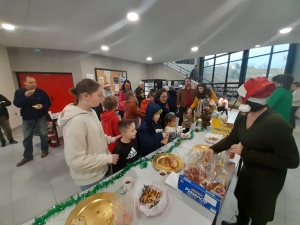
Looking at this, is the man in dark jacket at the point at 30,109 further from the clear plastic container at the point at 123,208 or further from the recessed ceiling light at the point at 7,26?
the clear plastic container at the point at 123,208

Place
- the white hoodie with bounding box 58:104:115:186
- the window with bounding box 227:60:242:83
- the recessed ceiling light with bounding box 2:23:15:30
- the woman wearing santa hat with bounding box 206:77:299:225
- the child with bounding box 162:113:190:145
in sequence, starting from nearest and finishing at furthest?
the woman wearing santa hat with bounding box 206:77:299:225 → the white hoodie with bounding box 58:104:115:186 → the child with bounding box 162:113:190:145 → the recessed ceiling light with bounding box 2:23:15:30 → the window with bounding box 227:60:242:83

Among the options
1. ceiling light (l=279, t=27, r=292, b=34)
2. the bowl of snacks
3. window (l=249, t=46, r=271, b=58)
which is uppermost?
window (l=249, t=46, r=271, b=58)

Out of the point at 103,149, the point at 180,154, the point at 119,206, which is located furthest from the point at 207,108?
the point at 119,206

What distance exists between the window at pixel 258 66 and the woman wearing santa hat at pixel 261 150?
6854mm

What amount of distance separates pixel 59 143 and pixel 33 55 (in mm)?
3353

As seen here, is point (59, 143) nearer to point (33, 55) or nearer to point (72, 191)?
point (72, 191)

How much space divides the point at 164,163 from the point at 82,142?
2.31 feet

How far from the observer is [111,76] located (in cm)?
599

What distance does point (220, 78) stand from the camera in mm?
8609

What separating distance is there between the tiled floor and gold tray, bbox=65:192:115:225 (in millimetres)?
1267

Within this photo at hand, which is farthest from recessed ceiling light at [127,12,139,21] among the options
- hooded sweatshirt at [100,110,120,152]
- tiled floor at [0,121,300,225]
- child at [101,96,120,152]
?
tiled floor at [0,121,300,225]

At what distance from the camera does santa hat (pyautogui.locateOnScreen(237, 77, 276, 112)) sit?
772 mm

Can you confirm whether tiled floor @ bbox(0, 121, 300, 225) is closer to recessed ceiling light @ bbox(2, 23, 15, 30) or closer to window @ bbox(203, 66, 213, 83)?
recessed ceiling light @ bbox(2, 23, 15, 30)

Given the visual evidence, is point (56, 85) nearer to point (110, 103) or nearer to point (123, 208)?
point (110, 103)
